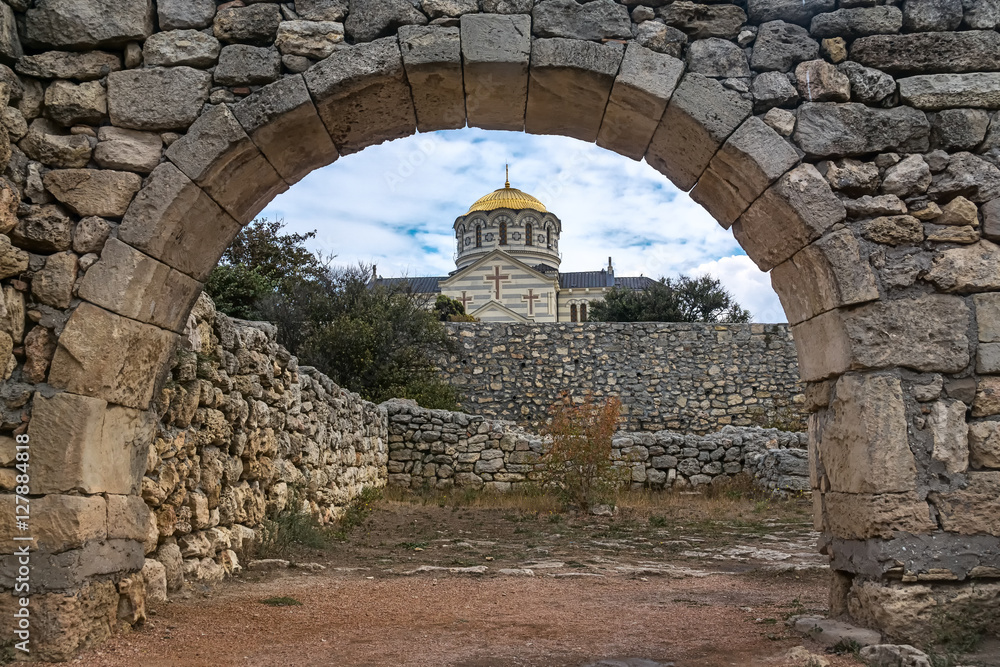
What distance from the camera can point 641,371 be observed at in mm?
18984

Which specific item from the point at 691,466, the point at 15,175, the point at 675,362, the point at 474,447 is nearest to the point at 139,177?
the point at 15,175

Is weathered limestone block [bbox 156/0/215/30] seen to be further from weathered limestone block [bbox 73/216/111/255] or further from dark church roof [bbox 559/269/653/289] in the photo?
dark church roof [bbox 559/269/653/289]

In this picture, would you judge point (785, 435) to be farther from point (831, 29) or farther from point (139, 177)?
point (139, 177)

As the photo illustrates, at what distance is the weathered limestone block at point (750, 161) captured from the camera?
4.17 m

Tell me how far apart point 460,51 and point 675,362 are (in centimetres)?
1565

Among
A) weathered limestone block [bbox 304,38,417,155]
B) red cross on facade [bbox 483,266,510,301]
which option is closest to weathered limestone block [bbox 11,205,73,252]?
weathered limestone block [bbox 304,38,417,155]

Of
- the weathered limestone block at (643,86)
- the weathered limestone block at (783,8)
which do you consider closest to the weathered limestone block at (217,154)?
the weathered limestone block at (643,86)

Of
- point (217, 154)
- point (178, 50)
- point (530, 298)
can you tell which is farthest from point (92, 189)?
point (530, 298)

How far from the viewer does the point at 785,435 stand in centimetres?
1445

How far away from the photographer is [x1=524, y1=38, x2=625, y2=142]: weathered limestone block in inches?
164

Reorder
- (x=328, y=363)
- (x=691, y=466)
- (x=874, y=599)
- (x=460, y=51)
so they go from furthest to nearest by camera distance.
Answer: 1. (x=328, y=363)
2. (x=691, y=466)
3. (x=460, y=51)
4. (x=874, y=599)

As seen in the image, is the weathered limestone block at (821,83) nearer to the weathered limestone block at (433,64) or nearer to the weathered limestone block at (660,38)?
the weathered limestone block at (660,38)

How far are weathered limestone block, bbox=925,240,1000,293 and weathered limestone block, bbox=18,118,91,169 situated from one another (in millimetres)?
4485

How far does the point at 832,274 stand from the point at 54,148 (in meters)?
4.13
